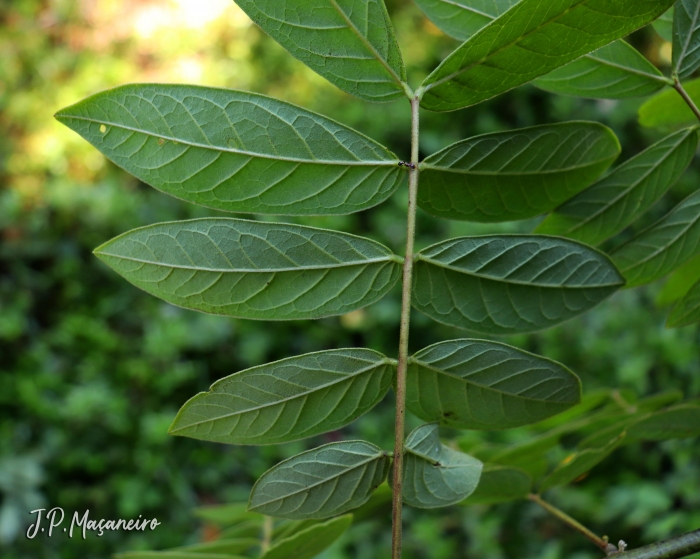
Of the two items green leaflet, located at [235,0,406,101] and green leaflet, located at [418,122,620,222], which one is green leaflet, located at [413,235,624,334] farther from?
green leaflet, located at [235,0,406,101]

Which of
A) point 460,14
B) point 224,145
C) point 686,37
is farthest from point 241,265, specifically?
point 686,37

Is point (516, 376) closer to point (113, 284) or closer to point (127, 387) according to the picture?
point (127, 387)

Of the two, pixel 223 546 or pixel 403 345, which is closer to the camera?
pixel 403 345

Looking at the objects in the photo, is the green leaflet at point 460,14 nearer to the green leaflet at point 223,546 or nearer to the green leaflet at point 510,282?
the green leaflet at point 510,282

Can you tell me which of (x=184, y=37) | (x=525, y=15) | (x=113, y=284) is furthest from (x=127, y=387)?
(x=525, y=15)

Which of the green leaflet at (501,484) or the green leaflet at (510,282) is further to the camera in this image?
the green leaflet at (501,484)

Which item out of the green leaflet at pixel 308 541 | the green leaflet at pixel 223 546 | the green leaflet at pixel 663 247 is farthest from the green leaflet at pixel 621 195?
the green leaflet at pixel 223 546

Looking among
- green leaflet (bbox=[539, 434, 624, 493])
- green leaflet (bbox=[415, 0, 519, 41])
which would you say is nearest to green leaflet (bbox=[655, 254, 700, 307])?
green leaflet (bbox=[539, 434, 624, 493])

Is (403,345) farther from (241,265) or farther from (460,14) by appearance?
(460,14)
